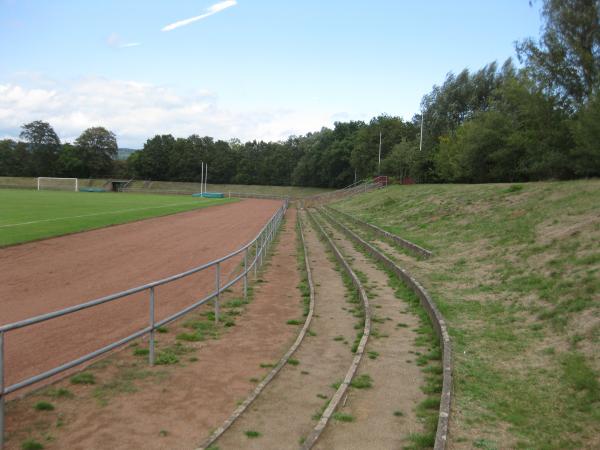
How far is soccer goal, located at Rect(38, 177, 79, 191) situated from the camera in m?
92.9

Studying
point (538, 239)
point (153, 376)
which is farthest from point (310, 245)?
point (153, 376)

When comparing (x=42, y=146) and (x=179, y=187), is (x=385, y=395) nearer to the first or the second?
(x=179, y=187)

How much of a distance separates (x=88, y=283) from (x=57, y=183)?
95.7m

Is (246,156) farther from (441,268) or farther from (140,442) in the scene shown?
(140,442)

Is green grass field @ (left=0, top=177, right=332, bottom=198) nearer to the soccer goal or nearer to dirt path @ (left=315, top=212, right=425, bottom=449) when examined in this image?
the soccer goal

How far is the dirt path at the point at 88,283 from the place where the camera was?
7680mm

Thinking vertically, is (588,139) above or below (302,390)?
above

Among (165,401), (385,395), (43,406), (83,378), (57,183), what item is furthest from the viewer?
(57,183)

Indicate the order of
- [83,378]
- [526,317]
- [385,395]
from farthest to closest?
[526,317] < [83,378] < [385,395]

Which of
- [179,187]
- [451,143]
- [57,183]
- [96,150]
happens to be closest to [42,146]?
[96,150]

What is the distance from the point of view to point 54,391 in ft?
18.9

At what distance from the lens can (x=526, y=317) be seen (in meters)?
8.30

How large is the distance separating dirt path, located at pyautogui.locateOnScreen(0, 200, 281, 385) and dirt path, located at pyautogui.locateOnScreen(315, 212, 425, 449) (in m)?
4.15

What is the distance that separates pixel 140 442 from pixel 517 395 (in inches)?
163
